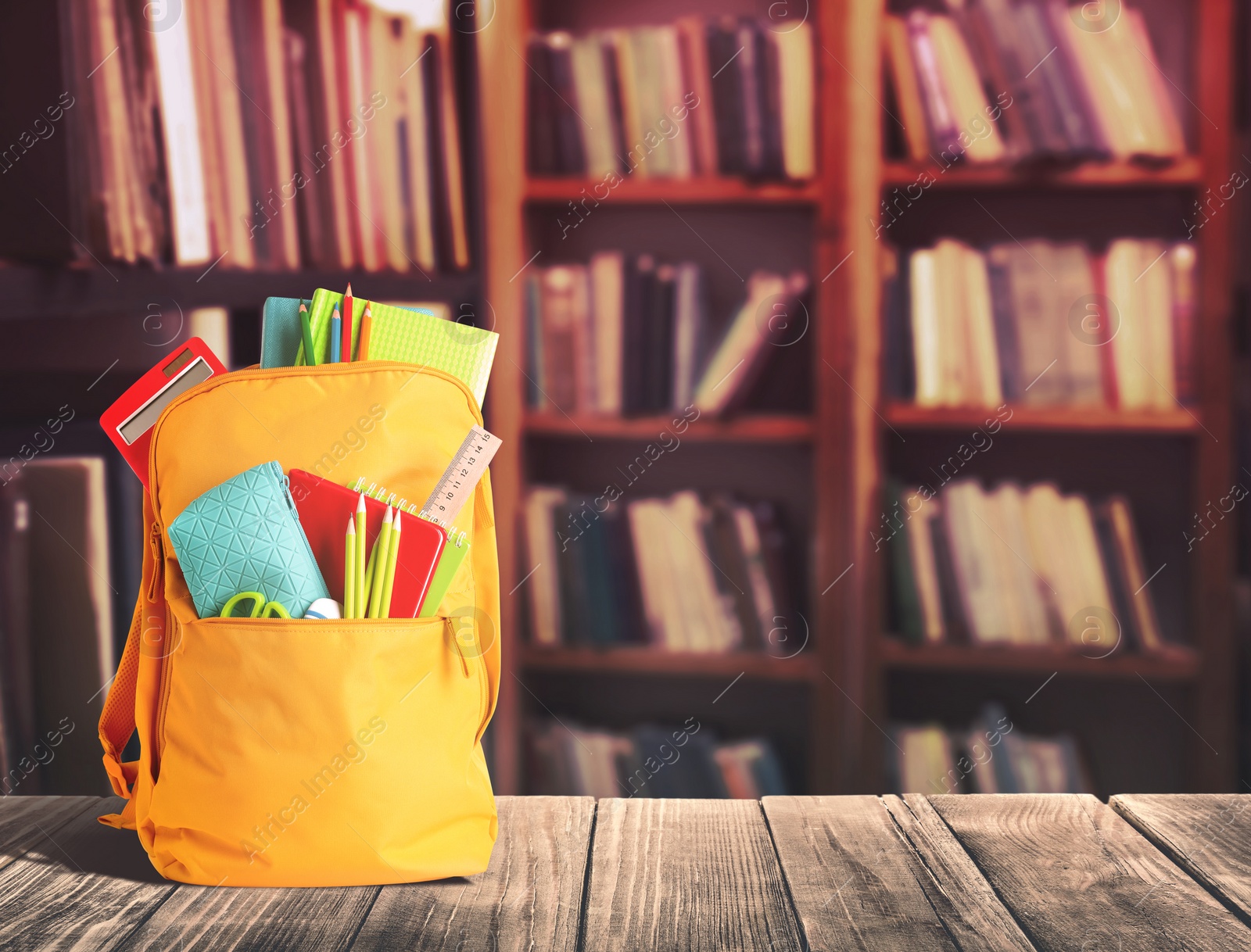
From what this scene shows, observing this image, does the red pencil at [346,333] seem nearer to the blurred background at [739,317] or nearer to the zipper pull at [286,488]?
the zipper pull at [286,488]

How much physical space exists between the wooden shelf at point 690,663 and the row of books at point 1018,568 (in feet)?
0.60

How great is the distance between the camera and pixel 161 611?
2.37ft

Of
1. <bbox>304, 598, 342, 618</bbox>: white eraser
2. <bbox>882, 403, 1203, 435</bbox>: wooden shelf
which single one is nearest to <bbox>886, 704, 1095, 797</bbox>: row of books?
<bbox>882, 403, 1203, 435</bbox>: wooden shelf

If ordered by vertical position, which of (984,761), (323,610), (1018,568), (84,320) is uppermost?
(84,320)

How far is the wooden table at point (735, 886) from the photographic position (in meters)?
0.56

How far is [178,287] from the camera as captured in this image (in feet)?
4.34

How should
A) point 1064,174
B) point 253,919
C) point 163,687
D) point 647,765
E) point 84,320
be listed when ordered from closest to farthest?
point 253,919, point 163,687, point 84,320, point 1064,174, point 647,765

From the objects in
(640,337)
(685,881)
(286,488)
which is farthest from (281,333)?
(640,337)

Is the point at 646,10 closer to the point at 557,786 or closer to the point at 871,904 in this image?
the point at 557,786

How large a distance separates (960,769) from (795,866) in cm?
94

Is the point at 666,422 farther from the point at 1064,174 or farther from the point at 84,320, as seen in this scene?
the point at 84,320

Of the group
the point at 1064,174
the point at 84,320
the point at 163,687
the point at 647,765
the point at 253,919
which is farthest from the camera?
→ the point at 647,765

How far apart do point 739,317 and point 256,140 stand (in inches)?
29.4

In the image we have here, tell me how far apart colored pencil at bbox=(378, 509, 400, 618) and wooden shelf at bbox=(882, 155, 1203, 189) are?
1046 millimetres
